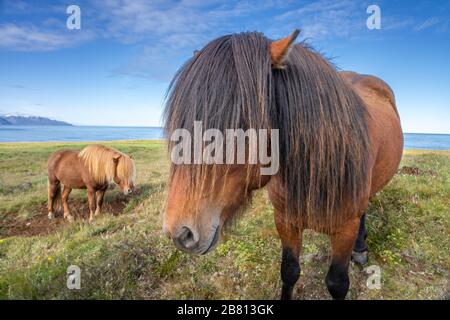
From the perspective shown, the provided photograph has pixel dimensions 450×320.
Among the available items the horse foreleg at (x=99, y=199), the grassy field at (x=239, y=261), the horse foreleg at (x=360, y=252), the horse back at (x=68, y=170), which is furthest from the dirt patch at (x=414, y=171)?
the horse back at (x=68, y=170)

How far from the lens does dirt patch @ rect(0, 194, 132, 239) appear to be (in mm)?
6613

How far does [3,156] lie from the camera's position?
9633 millimetres

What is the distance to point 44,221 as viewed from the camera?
302 inches

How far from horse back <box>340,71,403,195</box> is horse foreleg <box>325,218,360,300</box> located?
58 centimetres

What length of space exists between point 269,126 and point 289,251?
1.68 metres

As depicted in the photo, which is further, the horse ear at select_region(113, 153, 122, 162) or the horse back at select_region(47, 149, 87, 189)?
the horse back at select_region(47, 149, 87, 189)

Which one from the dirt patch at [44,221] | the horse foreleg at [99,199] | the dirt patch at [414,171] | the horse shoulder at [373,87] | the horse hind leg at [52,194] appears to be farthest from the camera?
the horse foreleg at [99,199]

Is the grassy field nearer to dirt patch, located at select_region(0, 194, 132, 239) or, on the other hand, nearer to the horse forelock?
the horse forelock

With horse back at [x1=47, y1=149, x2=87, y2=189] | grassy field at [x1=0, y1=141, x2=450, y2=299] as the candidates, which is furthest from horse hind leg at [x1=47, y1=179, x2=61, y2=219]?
grassy field at [x1=0, y1=141, x2=450, y2=299]

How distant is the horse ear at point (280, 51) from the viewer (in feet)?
4.36

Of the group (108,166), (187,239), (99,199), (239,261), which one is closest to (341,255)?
(239,261)

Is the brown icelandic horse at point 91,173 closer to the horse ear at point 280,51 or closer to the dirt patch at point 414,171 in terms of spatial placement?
the horse ear at point 280,51
